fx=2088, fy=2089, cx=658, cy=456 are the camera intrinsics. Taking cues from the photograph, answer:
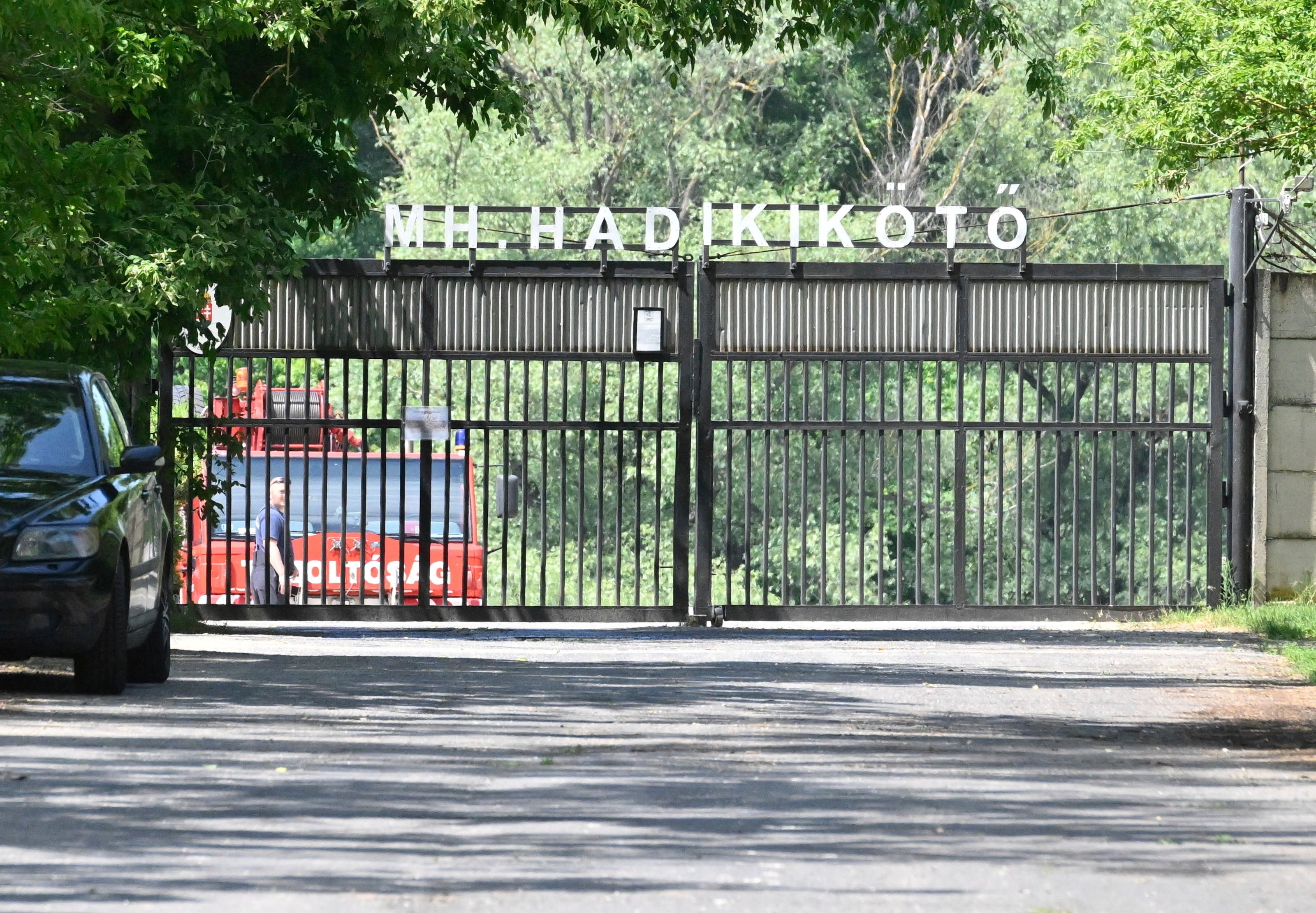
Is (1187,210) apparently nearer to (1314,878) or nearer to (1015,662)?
(1015,662)

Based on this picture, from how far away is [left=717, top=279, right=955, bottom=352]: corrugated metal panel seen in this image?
18.2 metres

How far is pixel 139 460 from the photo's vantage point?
1083cm

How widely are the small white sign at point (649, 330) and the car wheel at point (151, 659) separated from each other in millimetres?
7184

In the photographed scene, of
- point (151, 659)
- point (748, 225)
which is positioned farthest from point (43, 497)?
point (748, 225)

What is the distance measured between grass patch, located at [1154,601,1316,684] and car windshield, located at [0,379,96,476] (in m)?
7.66

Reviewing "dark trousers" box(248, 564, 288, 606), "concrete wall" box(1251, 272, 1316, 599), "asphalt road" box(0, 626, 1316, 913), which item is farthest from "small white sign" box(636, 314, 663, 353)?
"asphalt road" box(0, 626, 1316, 913)

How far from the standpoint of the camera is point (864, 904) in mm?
5738

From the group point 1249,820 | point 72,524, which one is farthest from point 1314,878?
point 72,524

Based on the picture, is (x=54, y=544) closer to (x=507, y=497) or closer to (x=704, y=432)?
(x=704, y=432)

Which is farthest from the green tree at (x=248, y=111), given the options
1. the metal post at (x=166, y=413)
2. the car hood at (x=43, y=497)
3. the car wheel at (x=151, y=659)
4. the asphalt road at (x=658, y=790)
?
the asphalt road at (x=658, y=790)

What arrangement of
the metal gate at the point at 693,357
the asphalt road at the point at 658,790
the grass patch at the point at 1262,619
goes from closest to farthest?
the asphalt road at the point at 658,790 → the grass patch at the point at 1262,619 → the metal gate at the point at 693,357

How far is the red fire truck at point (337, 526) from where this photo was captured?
59.0 ft

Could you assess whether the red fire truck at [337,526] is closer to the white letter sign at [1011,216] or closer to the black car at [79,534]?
the white letter sign at [1011,216]

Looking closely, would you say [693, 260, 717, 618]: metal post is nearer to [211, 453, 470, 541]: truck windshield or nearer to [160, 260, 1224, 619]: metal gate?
[160, 260, 1224, 619]: metal gate
